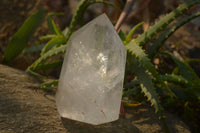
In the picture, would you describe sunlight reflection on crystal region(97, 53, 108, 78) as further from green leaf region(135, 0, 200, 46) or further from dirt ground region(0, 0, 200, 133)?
green leaf region(135, 0, 200, 46)

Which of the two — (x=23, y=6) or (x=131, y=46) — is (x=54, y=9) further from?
(x=131, y=46)

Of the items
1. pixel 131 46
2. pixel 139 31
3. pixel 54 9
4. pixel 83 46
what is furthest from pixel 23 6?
pixel 83 46

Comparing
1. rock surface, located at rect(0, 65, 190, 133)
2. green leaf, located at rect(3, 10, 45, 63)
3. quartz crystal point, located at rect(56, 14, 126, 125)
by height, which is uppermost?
green leaf, located at rect(3, 10, 45, 63)

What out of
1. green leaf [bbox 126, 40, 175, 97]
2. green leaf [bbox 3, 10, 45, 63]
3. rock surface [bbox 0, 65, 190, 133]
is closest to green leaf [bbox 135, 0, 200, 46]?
green leaf [bbox 126, 40, 175, 97]

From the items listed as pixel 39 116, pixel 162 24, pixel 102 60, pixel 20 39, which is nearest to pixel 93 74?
pixel 102 60

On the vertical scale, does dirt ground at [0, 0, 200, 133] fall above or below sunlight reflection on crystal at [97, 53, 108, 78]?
below

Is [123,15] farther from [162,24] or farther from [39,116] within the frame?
[39,116]

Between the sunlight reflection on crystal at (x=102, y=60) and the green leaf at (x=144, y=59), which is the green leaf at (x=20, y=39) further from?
the sunlight reflection on crystal at (x=102, y=60)
